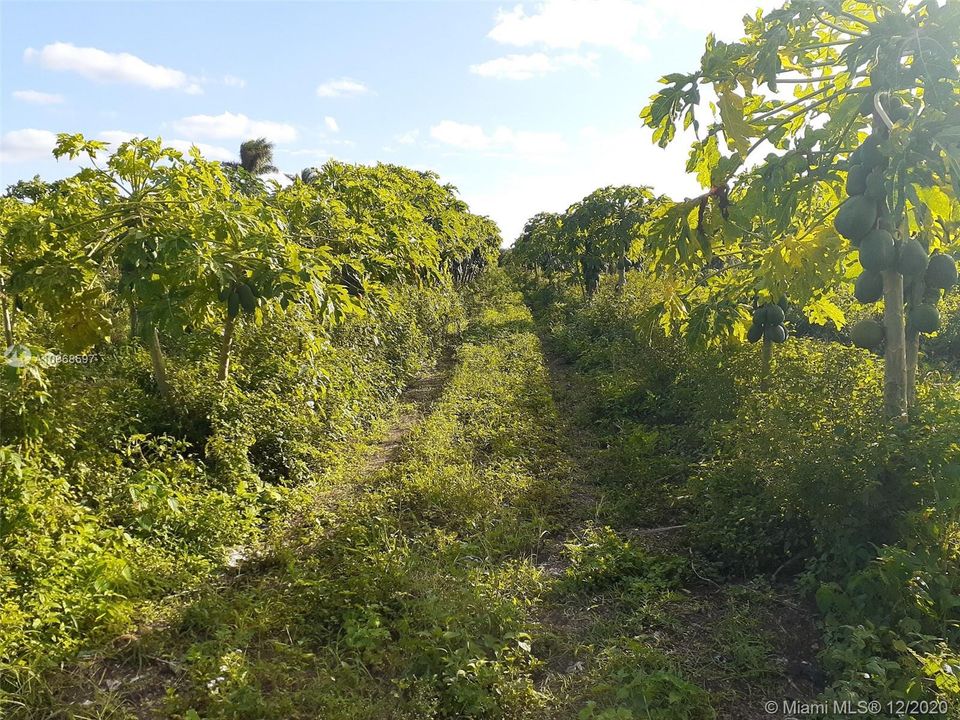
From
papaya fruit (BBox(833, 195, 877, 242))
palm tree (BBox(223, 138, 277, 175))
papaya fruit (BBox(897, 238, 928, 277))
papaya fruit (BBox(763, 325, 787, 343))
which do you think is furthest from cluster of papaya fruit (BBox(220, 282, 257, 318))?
palm tree (BBox(223, 138, 277, 175))

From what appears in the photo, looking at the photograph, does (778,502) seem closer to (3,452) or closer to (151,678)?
(151,678)

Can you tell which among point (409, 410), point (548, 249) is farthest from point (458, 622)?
point (548, 249)

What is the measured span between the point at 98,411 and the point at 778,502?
17.6ft

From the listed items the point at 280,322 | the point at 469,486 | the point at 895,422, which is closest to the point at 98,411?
the point at 280,322

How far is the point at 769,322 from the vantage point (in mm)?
6863

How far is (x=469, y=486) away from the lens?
5.68 metres

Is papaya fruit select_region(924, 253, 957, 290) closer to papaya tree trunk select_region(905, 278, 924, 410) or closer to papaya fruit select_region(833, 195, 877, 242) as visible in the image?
papaya tree trunk select_region(905, 278, 924, 410)

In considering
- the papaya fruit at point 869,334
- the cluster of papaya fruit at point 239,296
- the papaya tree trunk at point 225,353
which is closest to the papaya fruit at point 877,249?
the papaya fruit at point 869,334

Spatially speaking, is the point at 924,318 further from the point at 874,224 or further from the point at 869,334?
the point at 874,224

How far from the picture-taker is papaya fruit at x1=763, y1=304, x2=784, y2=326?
6.80 m

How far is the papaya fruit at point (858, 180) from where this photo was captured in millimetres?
3512

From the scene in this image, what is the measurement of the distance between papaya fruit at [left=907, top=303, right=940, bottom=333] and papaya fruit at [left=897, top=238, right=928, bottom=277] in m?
0.55

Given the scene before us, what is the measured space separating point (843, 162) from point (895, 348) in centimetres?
126

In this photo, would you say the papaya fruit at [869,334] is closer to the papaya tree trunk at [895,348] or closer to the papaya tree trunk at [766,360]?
the papaya tree trunk at [895,348]
